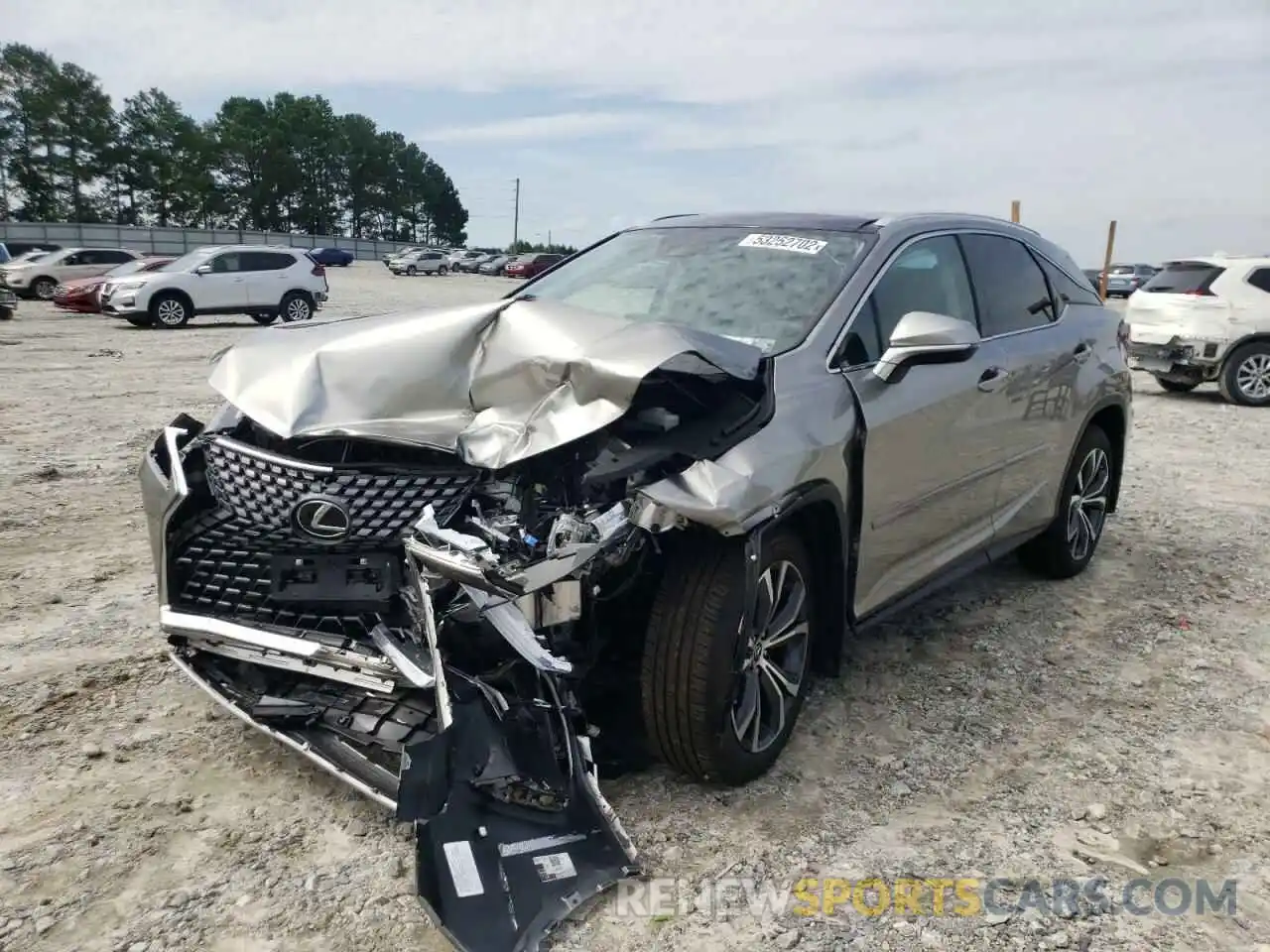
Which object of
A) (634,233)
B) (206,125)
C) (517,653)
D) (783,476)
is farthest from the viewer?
(206,125)

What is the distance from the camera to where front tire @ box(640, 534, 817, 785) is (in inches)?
108

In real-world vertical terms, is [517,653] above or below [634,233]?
below

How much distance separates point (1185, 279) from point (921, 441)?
1060 cm

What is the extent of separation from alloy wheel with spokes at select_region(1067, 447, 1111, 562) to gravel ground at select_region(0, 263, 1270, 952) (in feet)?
0.79

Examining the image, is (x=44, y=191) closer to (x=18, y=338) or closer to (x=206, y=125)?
(x=206, y=125)

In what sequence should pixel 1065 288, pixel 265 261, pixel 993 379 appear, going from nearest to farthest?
1. pixel 993 379
2. pixel 1065 288
3. pixel 265 261

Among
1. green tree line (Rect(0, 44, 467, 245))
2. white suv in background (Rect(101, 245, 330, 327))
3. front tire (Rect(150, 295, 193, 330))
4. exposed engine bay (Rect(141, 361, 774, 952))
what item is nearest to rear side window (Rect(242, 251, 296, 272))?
white suv in background (Rect(101, 245, 330, 327))

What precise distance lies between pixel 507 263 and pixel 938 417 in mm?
57878

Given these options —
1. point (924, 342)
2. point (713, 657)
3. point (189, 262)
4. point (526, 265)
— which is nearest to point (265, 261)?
point (189, 262)

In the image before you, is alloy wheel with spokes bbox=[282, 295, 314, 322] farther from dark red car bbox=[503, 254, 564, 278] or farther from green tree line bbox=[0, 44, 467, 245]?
green tree line bbox=[0, 44, 467, 245]

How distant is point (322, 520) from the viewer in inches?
112

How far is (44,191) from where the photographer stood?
227ft

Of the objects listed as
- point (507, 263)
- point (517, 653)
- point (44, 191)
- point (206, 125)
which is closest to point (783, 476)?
point (517, 653)

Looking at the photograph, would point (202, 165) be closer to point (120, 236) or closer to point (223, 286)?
point (120, 236)
